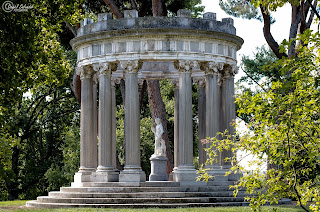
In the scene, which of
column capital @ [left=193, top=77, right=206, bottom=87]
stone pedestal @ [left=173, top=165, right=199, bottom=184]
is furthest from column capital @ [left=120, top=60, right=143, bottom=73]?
column capital @ [left=193, top=77, right=206, bottom=87]

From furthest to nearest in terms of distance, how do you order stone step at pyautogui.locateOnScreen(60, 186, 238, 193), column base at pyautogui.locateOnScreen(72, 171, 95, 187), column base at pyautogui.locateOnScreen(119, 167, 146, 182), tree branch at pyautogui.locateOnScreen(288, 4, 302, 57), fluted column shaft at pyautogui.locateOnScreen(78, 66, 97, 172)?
tree branch at pyautogui.locateOnScreen(288, 4, 302, 57) < fluted column shaft at pyautogui.locateOnScreen(78, 66, 97, 172) < column base at pyautogui.locateOnScreen(72, 171, 95, 187) < column base at pyautogui.locateOnScreen(119, 167, 146, 182) < stone step at pyautogui.locateOnScreen(60, 186, 238, 193)

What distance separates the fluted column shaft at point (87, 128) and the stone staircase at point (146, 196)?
Answer: 307 cm

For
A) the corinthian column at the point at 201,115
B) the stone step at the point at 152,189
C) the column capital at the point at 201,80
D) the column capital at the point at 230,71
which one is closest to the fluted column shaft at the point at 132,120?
the stone step at the point at 152,189

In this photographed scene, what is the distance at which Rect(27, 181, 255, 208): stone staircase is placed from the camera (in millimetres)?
34469

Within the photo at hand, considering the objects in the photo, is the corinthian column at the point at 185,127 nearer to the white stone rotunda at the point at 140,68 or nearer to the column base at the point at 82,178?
the white stone rotunda at the point at 140,68

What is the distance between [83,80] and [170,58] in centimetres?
702

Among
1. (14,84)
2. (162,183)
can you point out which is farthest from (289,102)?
(162,183)

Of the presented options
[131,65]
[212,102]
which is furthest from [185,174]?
[131,65]

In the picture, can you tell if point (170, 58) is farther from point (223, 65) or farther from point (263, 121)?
point (263, 121)

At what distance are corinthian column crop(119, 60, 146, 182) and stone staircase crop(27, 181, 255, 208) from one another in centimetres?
77

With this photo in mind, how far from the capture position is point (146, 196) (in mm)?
35375

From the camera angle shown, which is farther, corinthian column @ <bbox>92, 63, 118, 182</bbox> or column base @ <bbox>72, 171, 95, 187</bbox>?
column base @ <bbox>72, 171, 95, 187</bbox>

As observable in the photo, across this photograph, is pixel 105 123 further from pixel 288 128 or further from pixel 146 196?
pixel 288 128

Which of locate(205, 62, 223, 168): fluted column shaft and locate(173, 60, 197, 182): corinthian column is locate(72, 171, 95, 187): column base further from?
locate(205, 62, 223, 168): fluted column shaft
